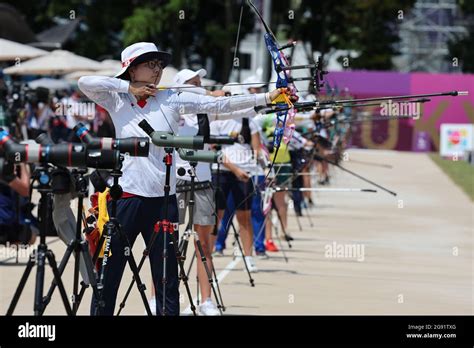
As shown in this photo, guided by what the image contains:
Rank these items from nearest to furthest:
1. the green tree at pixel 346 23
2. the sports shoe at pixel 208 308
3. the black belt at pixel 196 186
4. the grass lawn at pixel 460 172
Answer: the sports shoe at pixel 208 308, the black belt at pixel 196 186, the grass lawn at pixel 460 172, the green tree at pixel 346 23

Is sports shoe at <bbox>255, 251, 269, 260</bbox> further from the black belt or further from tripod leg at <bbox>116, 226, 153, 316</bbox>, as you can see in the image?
tripod leg at <bbox>116, 226, 153, 316</bbox>

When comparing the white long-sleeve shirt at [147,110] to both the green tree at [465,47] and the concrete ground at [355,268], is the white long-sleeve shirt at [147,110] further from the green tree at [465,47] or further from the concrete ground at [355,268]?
the green tree at [465,47]

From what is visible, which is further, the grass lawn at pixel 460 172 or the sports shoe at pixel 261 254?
the grass lawn at pixel 460 172

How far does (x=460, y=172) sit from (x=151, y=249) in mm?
32696

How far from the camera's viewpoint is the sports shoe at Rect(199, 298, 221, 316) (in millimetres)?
11289

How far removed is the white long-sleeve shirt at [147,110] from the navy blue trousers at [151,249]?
0.29 ft

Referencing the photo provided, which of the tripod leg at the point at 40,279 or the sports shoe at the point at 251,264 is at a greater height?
the tripod leg at the point at 40,279

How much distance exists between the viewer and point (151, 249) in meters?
9.06

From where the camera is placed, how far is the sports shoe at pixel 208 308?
37.0 ft

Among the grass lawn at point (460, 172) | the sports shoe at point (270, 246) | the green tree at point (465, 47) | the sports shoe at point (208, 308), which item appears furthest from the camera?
the green tree at point (465, 47)

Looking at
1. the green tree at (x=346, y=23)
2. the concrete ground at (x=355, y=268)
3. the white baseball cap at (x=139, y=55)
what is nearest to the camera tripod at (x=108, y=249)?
the white baseball cap at (x=139, y=55)

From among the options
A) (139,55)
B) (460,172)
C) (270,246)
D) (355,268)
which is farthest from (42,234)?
(460,172)

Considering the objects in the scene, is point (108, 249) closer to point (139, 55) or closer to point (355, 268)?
point (139, 55)
